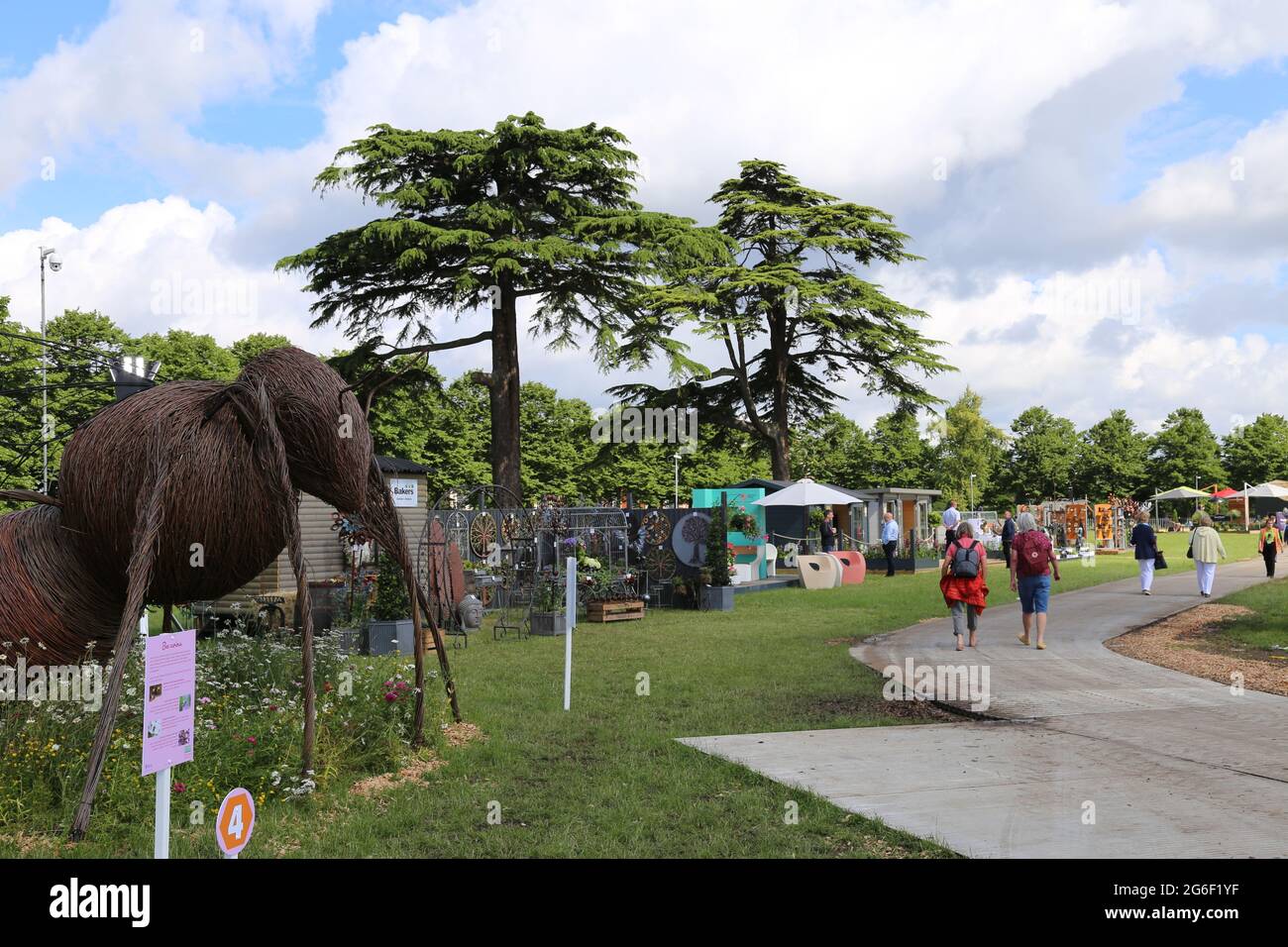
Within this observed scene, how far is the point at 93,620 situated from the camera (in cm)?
705

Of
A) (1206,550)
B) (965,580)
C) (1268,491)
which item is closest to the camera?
(965,580)

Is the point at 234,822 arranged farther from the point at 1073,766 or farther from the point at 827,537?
the point at 827,537

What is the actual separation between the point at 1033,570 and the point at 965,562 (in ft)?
2.81

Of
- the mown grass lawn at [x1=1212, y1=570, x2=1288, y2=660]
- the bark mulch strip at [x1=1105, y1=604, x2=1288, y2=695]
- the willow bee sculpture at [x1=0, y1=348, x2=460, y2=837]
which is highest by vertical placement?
the willow bee sculpture at [x1=0, y1=348, x2=460, y2=837]

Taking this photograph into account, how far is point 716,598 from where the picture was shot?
19812mm

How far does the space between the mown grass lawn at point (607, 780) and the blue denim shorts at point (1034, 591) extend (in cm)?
261

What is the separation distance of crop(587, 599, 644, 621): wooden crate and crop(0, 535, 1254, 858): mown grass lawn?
10.8 feet

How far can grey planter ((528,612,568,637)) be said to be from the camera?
1606 centimetres

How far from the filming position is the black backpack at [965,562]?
42.7ft

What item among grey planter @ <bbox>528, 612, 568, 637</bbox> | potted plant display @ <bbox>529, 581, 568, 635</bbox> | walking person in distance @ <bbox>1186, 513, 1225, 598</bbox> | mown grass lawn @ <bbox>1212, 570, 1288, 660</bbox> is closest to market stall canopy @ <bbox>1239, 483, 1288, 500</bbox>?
mown grass lawn @ <bbox>1212, 570, 1288, 660</bbox>

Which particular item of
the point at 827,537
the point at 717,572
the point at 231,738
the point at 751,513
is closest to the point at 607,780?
the point at 231,738

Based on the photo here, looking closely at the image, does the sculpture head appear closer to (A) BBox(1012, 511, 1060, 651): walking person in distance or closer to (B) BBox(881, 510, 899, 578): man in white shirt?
(A) BBox(1012, 511, 1060, 651): walking person in distance

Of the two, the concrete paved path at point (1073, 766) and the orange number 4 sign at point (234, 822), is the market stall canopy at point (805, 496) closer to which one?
the concrete paved path at point (1073, 766)
